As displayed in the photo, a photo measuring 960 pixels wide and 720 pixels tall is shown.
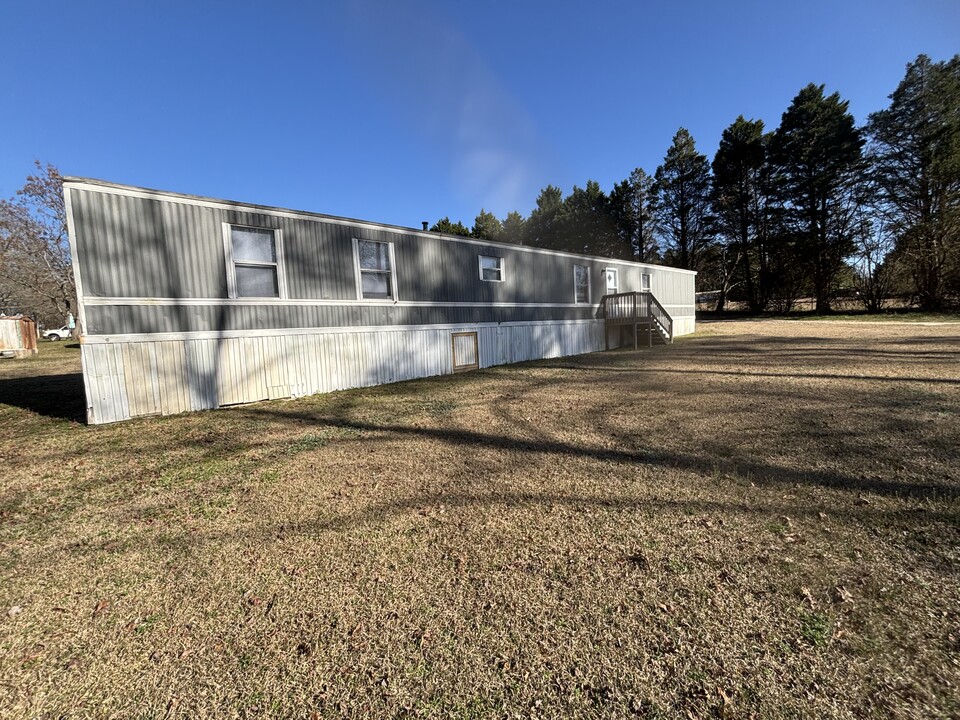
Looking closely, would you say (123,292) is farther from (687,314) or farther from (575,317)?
(687,314)

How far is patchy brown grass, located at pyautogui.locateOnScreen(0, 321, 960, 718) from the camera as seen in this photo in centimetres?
180

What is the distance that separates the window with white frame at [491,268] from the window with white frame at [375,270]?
320 centimetres

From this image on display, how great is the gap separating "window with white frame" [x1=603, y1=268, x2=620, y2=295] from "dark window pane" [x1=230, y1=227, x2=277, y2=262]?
13.2 metres

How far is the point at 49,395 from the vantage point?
378 inches

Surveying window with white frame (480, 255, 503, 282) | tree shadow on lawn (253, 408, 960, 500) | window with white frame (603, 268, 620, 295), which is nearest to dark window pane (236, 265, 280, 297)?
tree shadow on lawn (253, 408, 960, 500)

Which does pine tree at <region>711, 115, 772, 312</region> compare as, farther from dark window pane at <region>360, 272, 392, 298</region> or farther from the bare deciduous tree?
the bare deciduous tree

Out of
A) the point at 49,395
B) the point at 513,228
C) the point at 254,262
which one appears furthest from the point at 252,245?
the point at 513,228

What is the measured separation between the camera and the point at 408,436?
568 centimetres

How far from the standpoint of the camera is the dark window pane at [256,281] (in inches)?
325

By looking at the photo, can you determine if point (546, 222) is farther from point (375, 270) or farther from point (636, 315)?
point (375, 270)

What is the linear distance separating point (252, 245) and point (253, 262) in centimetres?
36

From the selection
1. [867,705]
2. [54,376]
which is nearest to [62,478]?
[867,705]

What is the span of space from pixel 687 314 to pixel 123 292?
24155 millimetres

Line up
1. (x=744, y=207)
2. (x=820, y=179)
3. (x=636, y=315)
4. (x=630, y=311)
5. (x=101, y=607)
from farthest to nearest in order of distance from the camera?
(x=744, y=207), (x=820, y=179), (x=630, y=311), (x=636, y=315), (x=101, y=607)
